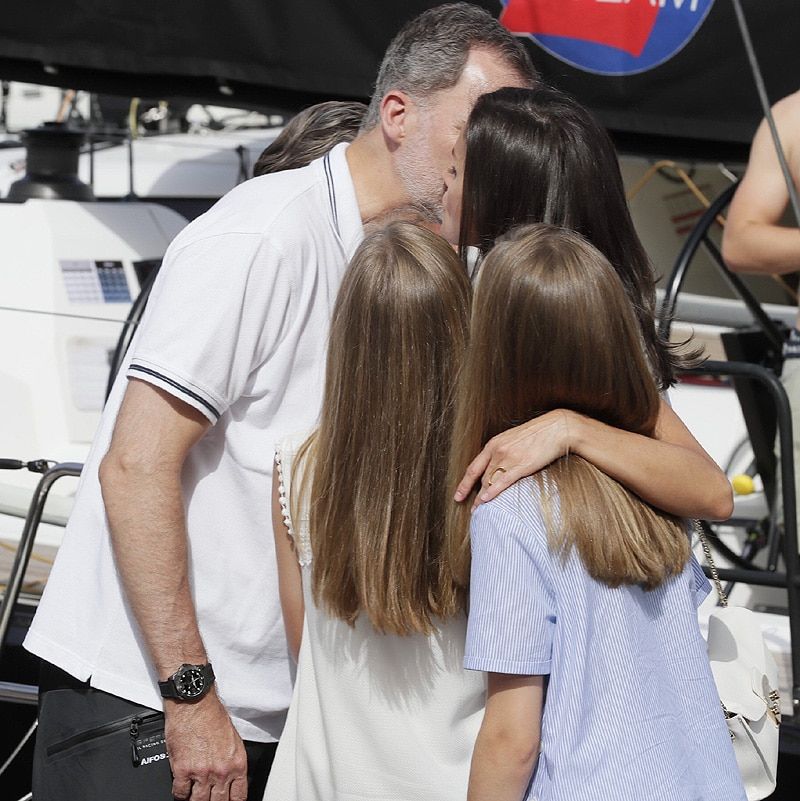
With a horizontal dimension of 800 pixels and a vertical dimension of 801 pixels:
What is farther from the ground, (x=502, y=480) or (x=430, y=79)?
(x=430, y=79)

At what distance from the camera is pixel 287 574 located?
1.65 metres

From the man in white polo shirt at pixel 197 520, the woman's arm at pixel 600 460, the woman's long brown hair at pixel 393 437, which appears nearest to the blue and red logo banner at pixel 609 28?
the man in white polo shirt at pixel 197 520

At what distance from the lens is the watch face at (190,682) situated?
166 cm

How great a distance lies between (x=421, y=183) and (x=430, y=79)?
187 millimetres

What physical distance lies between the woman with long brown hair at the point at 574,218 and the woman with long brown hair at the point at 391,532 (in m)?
0.10

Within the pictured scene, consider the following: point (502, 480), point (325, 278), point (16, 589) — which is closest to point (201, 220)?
point (325, 278)

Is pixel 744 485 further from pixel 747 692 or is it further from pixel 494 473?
pixel 494 473

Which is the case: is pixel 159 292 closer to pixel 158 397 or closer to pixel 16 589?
pixel 158 397

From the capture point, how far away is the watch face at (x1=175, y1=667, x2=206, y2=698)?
65.3 inches

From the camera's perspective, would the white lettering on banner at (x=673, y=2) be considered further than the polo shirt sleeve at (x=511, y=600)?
Yes

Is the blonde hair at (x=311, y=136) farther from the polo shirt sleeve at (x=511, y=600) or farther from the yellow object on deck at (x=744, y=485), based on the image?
the yellow object on deck at (x=744, y=485)

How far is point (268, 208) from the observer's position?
5.74ft

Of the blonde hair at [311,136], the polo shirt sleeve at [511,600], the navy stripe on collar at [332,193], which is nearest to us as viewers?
the polo shirt sleeve at [511,600]

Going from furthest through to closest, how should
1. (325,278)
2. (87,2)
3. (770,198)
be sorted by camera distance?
1. (87,2)
2. (770,198)
3. (325,278)
